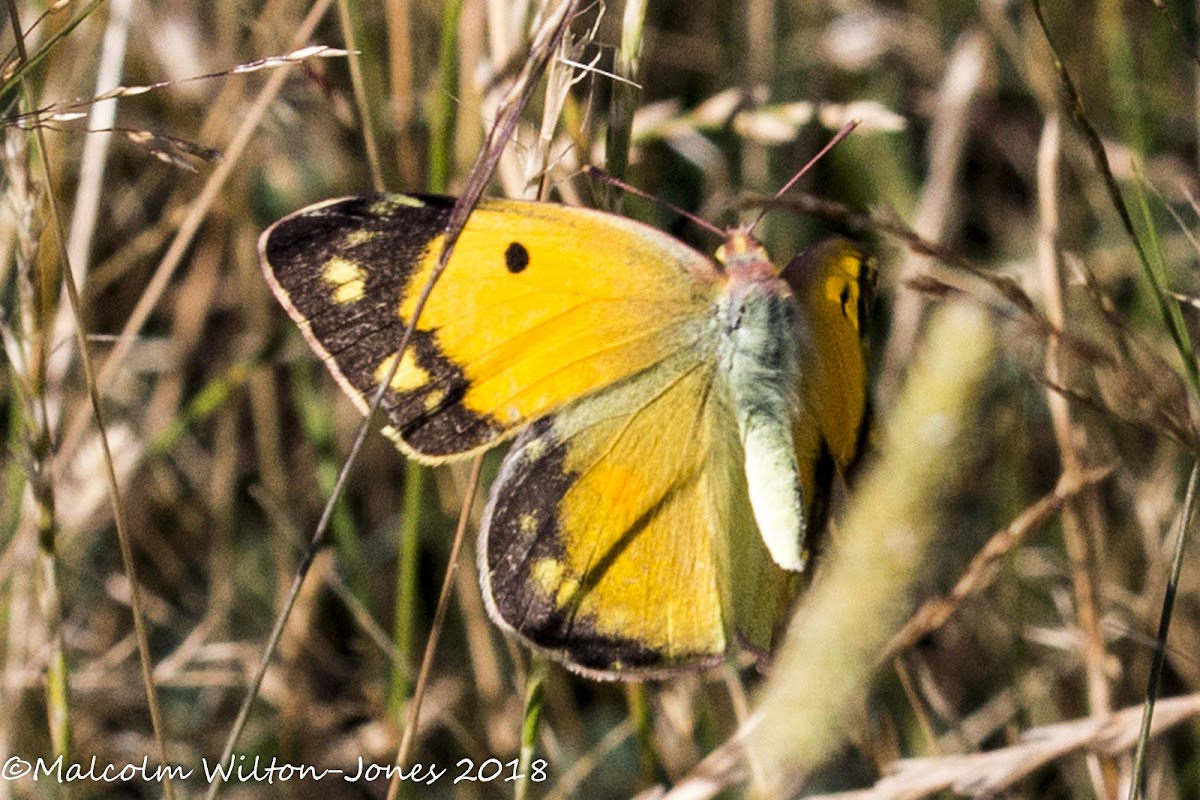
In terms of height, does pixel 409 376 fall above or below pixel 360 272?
below

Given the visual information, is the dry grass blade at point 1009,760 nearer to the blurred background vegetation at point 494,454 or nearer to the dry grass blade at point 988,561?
the blurred background vegetation at point 494,454

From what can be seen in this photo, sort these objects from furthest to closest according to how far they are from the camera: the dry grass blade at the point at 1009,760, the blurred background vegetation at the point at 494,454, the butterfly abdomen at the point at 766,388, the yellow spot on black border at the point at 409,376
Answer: the blurred background vegetation at the point at 494,454 → the butterfly abdomen at the point at 766,388 → the yellow spot on black border at the point at 409,376 → the dry grass blade at the point at 1009,760

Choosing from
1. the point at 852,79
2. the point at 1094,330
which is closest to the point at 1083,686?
the point at 1094,330

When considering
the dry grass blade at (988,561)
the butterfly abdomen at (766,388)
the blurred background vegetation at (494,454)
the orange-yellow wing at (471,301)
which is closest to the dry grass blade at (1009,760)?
the blurred background vegetation at (494,454)

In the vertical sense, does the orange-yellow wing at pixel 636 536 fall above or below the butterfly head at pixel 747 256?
below

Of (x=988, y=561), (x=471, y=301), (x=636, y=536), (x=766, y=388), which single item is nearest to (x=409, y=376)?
(x=471, y=301)

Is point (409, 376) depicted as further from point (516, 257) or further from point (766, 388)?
point (766, 388)

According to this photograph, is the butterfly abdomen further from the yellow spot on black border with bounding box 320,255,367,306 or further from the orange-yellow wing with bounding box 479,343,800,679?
the yellow spot on black border with bounding box 320,255,367,306
